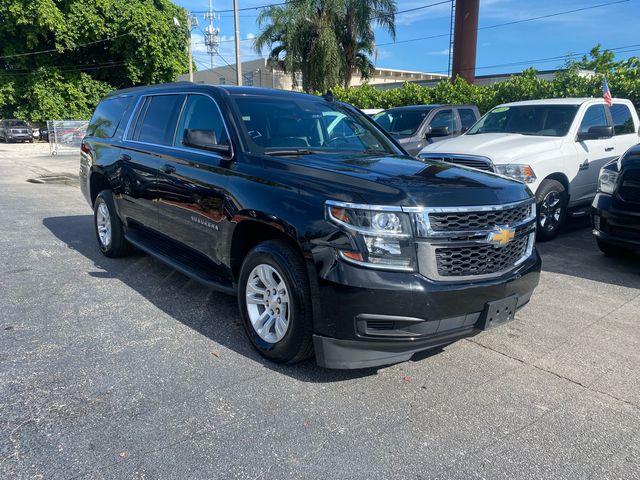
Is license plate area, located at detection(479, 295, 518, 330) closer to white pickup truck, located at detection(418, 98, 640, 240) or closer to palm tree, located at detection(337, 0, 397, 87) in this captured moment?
white pickup truck, located at detection(418, 98, 640, 240)

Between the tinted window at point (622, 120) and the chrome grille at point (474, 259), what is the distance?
640cm

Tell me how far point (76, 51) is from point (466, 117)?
3289 centimetres

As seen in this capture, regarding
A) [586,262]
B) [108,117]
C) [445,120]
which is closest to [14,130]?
[445,120]

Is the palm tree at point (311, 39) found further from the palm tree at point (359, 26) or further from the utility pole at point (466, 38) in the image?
the utility pole at point (466, 38)

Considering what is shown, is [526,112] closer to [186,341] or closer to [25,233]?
[186,341]

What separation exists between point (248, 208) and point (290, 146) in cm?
78

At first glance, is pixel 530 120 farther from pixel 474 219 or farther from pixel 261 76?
pixel 261 76

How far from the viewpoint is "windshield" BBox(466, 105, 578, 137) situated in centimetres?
775

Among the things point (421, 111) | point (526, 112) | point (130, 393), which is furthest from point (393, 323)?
point (421, 111)

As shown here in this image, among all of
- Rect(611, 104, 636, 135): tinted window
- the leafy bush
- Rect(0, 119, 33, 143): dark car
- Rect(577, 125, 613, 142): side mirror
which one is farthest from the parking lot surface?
Rect(0, 119, 33, 143): dark car

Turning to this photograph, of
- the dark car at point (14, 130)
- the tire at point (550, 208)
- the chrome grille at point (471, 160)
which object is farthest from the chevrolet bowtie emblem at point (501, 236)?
the dark car at point (14, 130)

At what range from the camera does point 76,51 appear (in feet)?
116

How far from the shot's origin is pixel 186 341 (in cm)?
397

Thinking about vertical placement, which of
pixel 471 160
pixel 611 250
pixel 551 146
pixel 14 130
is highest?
pixel 14 130
